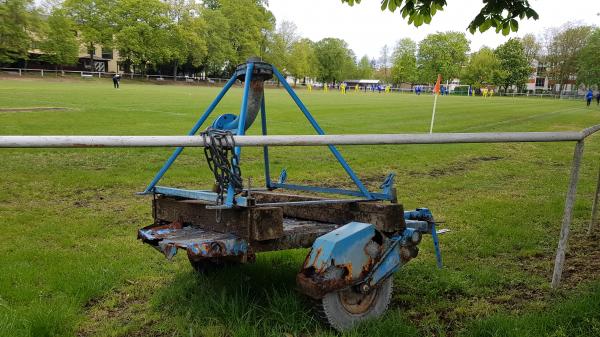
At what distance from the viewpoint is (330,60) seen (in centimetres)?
13812

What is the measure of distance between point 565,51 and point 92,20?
312 ft

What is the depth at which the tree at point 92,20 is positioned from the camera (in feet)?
271

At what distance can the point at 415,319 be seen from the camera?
393 cm

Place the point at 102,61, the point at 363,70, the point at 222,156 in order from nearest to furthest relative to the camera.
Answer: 1. the point at 222,156
2. the point at 102,61
3. the point at 363,70

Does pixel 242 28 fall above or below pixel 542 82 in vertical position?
above

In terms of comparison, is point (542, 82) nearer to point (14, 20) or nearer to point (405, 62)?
point (405, 62)

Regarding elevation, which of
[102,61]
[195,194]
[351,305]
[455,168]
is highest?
[102,61]

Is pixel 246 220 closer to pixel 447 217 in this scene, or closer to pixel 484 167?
pixel 447 217

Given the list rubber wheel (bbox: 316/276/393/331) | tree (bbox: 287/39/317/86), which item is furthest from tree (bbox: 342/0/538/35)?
tree (bbox: 287/39/317/86)

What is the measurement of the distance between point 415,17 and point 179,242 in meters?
4.63

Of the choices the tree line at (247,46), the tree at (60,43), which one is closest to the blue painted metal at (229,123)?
the tree line at (247,46)

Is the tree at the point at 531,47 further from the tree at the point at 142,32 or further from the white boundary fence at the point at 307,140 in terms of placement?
the white boundary fence at the point at 307,140

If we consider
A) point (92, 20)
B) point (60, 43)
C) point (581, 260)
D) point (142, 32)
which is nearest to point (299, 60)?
point (142, 32)

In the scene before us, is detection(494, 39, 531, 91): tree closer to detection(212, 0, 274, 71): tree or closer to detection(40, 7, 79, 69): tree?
detection(212, 0, 274, 71): tree
